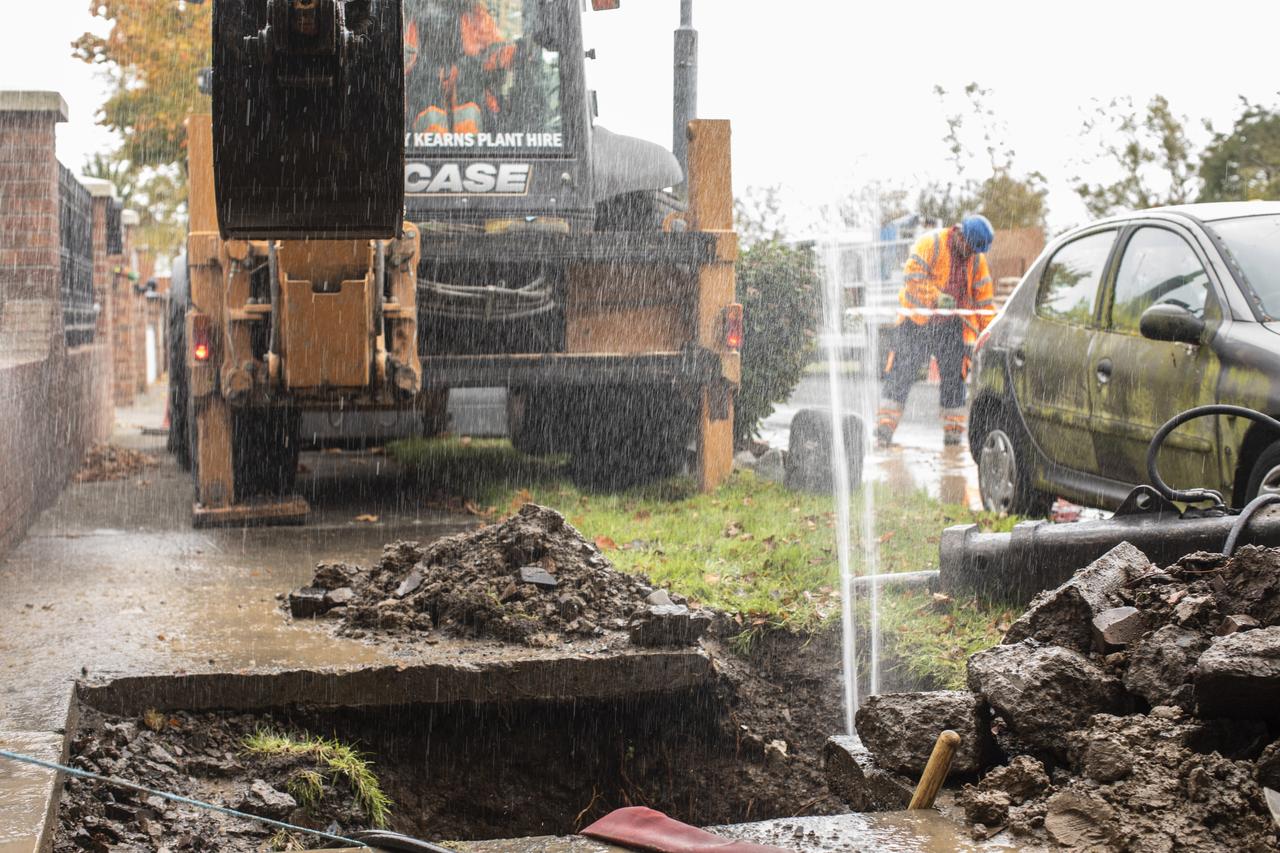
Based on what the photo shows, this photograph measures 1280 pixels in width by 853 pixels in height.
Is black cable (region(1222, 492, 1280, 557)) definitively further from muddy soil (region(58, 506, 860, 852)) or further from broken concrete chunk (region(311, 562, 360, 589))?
broken concrete chunk (region(311, 562, 360, 589))

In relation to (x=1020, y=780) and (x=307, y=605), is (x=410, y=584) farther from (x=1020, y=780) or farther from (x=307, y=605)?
(x=1020, y=780)

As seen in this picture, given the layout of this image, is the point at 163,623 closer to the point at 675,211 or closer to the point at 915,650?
the point at 915,650

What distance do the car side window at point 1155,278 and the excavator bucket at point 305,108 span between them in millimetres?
3691

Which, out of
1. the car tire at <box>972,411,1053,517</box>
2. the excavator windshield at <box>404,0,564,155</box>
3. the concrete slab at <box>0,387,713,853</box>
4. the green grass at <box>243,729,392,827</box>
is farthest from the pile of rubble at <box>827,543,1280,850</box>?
the excavator windshield at <box>404,0,564,155</box>

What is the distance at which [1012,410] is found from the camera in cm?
780

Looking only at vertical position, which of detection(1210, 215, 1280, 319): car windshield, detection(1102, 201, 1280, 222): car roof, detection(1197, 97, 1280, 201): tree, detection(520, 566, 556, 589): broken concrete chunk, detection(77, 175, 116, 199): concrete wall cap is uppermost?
detection(1197, 97, 1280, 201): tree

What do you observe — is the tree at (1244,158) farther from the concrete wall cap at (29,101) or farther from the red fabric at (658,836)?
the red fabric at (658,836)

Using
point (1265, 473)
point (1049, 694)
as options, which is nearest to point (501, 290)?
point (1265, 473)

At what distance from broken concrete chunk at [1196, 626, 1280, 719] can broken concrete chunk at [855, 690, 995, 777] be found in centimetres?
61

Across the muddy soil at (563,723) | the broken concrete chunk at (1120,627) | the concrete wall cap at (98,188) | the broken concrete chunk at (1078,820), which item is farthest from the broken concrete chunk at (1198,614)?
the concrete wall cap at (98,188)

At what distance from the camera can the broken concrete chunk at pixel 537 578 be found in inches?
215

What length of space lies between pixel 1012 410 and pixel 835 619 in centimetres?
254

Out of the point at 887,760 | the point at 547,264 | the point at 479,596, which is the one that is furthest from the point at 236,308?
the point at 887,760

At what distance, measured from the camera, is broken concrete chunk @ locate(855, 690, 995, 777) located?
3.88 metres
